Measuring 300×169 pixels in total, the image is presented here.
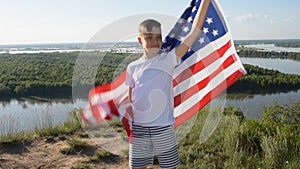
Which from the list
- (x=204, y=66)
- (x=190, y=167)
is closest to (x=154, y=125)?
(x=204, y=66)

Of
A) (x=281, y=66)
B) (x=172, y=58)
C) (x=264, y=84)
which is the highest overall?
(x=172, y=58)

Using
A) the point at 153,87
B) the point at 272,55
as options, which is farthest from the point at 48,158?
the point at 272,55

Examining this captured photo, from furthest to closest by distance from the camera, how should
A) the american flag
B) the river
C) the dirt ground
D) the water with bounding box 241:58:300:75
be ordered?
the water with bounding box 241:58:300:75 → the river → the dirt ground → the american flag

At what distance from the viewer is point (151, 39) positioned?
215 cm

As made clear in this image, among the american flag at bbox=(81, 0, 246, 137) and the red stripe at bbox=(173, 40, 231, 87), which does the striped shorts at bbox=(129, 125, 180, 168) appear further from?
the red stripe at bbox=(173, 40, 231, 87)

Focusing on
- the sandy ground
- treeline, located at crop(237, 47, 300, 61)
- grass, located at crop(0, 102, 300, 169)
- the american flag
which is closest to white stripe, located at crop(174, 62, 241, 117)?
the american flag

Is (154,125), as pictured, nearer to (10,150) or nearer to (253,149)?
(253,149)

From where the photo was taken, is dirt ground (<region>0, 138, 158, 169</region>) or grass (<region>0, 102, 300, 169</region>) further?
dirt ground (<region>0, 138, 158, 169</region>)

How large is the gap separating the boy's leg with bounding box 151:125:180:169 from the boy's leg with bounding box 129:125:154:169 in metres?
0.05

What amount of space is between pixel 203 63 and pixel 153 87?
1.16 meters

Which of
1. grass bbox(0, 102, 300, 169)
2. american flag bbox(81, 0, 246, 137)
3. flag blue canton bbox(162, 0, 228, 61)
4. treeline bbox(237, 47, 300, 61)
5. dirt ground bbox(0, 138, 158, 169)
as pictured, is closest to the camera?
flag blue canton bbox(162, 0, 228, 61)

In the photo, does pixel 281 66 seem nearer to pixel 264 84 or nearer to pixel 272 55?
pixel 272 55

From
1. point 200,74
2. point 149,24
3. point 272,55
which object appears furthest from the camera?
point 272,55

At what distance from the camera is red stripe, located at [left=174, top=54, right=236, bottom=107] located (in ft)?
9.98
